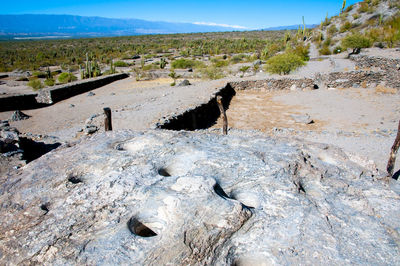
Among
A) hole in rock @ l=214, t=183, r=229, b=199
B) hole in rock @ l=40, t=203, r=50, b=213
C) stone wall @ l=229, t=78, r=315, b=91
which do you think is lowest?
stone wall @ l=229, t=78, r=315, b=91

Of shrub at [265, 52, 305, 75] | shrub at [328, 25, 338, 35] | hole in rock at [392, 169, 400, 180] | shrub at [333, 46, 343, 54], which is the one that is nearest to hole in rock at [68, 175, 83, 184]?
hole in rock at [392, 169, 400, 180]

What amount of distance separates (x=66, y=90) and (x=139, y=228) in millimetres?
17003

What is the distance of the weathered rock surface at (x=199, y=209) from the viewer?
245cm

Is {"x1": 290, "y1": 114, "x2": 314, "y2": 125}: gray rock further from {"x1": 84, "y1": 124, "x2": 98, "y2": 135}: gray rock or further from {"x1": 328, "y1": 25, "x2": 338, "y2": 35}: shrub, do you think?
{"x1": 328, "y1": 25, "x2": 338, "y2": 35}: shrub

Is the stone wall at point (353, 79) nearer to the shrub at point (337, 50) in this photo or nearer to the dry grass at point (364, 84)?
the dry grass at point (364, 84)

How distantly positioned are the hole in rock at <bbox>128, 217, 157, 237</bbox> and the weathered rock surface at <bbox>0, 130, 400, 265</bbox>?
1 centimetres

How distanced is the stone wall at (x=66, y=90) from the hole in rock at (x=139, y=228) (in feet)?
51.8

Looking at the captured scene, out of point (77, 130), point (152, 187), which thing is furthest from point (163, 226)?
point (77, 130)

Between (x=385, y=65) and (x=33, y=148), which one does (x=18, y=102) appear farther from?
(x=385, y=65)

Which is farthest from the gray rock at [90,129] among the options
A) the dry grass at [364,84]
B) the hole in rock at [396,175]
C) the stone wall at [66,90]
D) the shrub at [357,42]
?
the shrub at [357,42]

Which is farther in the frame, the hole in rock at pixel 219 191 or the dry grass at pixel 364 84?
the dry grass at pixel 364 84

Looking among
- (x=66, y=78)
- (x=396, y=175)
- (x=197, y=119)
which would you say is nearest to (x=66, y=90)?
(x=66, y=78)

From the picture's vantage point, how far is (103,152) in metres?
4.17

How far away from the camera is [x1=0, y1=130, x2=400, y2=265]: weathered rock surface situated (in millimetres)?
2451
